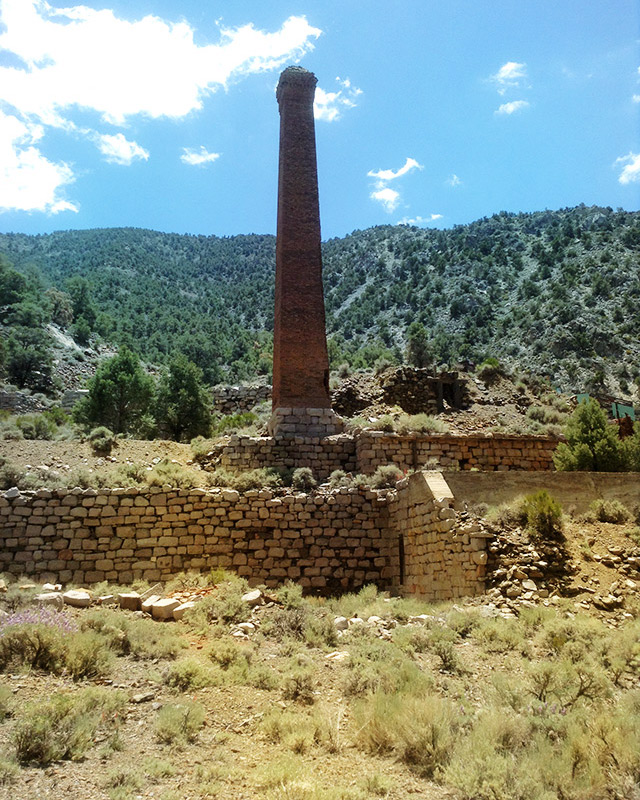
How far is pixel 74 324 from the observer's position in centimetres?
5628

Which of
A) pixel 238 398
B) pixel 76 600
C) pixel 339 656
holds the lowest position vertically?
pixel 339 656

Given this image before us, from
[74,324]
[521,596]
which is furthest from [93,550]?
[74,324]

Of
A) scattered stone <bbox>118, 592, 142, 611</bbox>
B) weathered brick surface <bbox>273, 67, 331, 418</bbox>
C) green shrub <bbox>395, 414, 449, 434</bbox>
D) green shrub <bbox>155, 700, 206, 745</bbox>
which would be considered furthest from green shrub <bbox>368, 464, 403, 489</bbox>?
green shrub <bbox>155, 700, 206, 745</bbox>

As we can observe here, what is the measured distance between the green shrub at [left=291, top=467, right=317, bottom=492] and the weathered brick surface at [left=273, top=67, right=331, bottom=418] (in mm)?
2888

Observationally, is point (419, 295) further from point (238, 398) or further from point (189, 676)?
point (189, 676)

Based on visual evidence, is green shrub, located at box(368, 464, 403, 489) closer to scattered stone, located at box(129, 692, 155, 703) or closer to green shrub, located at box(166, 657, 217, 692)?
green shrub, located at box(166, 657, 217, 692)

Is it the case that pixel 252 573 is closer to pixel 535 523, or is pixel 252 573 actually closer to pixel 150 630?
pixel 150 630

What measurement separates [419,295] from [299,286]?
51.3 m

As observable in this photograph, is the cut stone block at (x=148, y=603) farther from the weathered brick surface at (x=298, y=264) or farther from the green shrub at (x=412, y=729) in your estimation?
the weathered brick surface at (x=298, y=264)

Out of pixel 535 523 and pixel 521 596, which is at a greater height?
pixel 535 523

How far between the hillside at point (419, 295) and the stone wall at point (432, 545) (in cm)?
2871

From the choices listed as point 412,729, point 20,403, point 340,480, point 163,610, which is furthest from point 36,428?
point 412,729

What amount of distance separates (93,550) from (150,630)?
514 centimetres

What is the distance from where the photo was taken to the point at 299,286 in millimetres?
18219
